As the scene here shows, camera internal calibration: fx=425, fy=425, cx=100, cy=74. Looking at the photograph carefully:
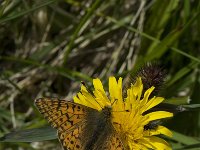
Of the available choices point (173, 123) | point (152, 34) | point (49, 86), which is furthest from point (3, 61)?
point (173, 123)

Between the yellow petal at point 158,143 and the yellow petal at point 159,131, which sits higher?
the yellow petal at point 159,131

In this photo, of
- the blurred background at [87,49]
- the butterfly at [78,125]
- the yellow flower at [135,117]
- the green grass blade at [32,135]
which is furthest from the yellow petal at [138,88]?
the blurred background at [87,49]

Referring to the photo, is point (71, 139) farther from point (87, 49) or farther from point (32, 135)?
point (87, 49)

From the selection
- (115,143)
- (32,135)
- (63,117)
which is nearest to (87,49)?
(32,135)

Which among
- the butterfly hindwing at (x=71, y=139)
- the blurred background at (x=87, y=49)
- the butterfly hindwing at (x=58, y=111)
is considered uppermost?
the blurred background at (x=87, y=49)

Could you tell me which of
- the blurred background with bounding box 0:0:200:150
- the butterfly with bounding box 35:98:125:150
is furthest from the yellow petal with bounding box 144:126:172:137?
the blurred background with bounding box 0:0:200:150

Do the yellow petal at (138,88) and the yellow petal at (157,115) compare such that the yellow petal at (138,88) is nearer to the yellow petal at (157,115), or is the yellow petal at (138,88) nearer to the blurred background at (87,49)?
the yellow petal at (157,115)
